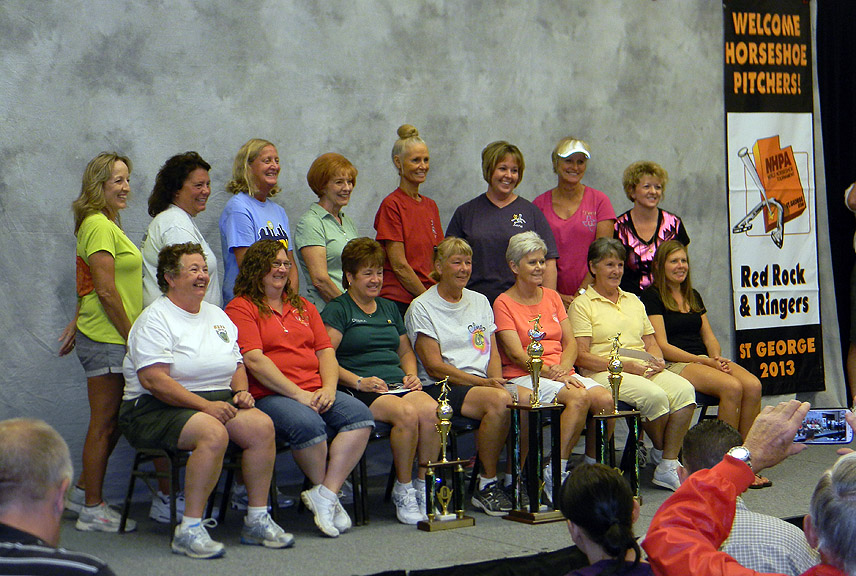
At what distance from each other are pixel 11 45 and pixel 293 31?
1.28 metres

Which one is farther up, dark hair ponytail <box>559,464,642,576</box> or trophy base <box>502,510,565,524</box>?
dark hair ponytail <box>559,464,642,576</box>

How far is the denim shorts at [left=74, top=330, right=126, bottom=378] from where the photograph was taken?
3.68m

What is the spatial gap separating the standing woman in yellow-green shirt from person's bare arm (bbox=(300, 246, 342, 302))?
774 millimetres

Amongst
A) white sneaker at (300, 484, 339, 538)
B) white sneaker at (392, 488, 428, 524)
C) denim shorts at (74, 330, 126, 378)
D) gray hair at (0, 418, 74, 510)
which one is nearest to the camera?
gray hair at (0, 418, 74, 510)

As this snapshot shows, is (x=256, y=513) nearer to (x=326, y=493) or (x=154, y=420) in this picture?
(x=326, y=493)

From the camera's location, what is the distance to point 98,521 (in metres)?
3.63

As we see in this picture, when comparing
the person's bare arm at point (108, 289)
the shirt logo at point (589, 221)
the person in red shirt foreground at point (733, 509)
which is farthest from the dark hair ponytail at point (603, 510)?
the shirt logo at point (589, 221)

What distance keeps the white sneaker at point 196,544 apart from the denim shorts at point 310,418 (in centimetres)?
47

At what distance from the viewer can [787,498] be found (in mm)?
4145

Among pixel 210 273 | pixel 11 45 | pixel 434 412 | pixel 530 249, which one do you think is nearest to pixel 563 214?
pixel 530 249

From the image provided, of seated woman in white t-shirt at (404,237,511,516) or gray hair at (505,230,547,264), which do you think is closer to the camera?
seated woman in white t-shirt at (404,237,511,516)

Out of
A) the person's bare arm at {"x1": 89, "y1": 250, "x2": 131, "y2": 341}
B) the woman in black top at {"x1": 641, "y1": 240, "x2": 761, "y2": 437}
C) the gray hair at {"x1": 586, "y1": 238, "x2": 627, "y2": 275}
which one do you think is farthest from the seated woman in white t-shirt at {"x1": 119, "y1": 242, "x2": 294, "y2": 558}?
the woman in black top at {"x1": 641, "y1": 240, "x2": 761, "y2": 437}

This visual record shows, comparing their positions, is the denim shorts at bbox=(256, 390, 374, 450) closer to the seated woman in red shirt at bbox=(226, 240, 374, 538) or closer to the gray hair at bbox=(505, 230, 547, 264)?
the seated woman in red shirt at bbox=(226, 240, 374, 538)

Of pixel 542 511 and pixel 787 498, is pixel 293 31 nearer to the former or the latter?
pixel 542 511
